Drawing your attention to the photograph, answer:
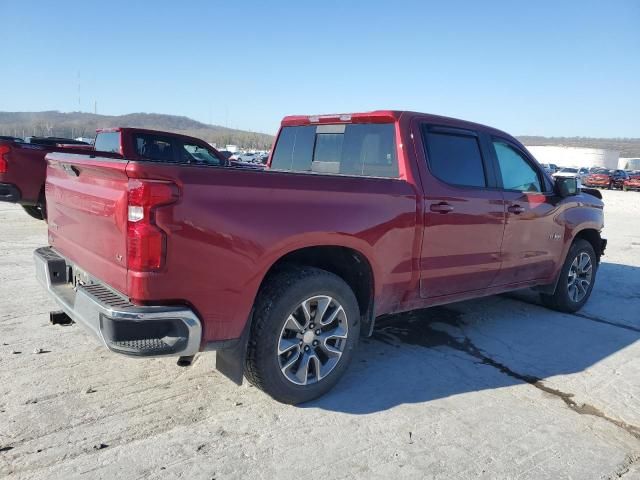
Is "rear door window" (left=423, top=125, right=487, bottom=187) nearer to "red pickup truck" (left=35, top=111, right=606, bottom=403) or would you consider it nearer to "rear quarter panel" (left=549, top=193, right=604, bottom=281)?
"red pickup truck" (left=35, top=111, right=606, bottom=403)

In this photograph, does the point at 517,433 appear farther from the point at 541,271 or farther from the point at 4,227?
the point at 4,227

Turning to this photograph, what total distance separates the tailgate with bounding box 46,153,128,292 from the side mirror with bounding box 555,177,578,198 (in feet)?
14.6

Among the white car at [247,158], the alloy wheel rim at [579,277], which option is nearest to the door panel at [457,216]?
the alloy wheel rim at [579,277]

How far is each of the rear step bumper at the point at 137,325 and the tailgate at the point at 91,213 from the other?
0.42 ft

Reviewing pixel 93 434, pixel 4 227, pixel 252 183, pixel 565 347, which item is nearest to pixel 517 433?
pixel 565 347

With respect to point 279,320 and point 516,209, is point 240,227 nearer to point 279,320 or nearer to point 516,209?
point 279,320

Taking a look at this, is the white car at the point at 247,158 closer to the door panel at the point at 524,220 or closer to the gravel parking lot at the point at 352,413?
the door panel at the point at 524,220

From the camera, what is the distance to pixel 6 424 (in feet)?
9.58

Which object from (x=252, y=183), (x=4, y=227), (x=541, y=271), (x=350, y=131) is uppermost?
(x=350, y=131)

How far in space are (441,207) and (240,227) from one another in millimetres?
1854

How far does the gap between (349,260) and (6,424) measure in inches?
92.2

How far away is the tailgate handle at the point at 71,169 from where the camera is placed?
322cm

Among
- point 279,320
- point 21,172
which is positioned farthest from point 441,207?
point 21,172

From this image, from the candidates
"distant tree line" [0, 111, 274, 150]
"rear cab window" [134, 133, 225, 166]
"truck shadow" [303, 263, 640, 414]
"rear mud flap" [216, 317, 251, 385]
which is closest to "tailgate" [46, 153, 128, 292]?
"rear mud flap" [216, 317, 251, 385]
